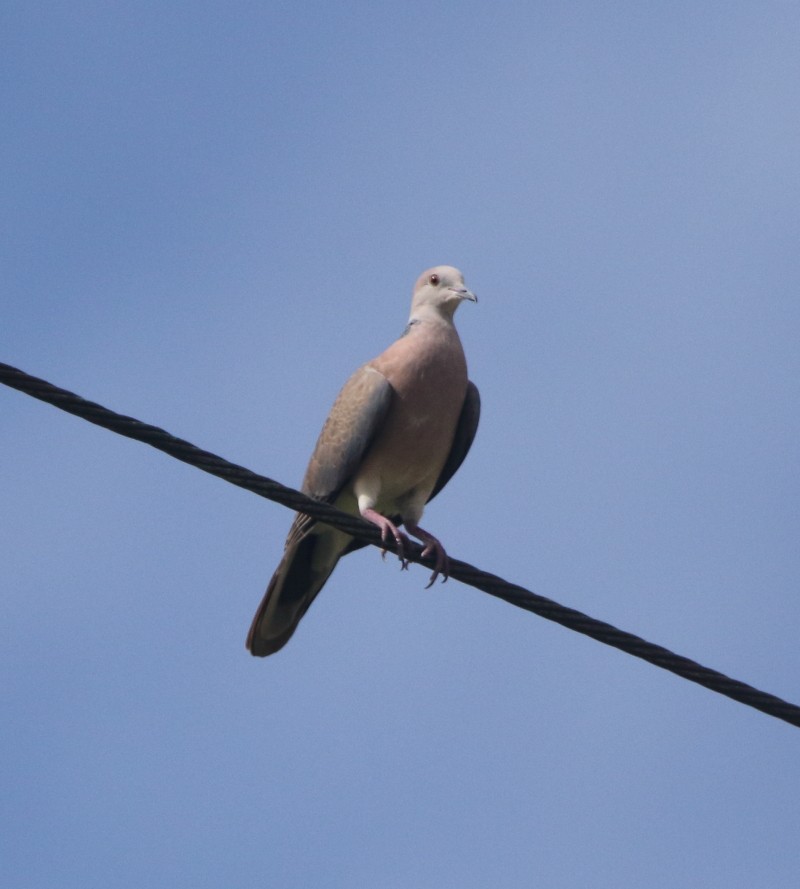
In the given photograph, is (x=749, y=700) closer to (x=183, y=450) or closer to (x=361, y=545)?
(x=183, y=450)

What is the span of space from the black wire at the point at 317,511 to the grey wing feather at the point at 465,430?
7.99 feet

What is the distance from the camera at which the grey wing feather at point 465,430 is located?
6.88m

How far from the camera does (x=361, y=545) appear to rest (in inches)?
273

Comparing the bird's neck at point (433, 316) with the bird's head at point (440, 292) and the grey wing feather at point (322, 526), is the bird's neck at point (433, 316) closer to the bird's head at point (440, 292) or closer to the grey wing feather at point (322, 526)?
the bird's head at point (440, 292)

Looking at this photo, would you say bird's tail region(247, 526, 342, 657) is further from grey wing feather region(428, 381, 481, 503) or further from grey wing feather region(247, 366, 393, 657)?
grey wing feather region(428, 381, 481, 503)

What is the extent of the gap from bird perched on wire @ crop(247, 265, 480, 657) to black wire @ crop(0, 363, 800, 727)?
2.14 metres

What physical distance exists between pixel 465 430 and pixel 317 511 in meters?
2.45

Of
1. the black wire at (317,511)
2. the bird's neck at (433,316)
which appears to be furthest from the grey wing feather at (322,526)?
the black wire at (317,511)

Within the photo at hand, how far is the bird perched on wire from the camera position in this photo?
6.62 meters

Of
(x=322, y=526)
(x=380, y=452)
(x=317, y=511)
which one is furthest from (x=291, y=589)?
(x=317, y=511)

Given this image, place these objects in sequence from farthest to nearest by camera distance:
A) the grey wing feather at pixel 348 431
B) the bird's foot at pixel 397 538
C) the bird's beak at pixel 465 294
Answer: the bird's beak at pixel 465 294 < the grey wing feather at pixel 348 431 < the bird's foot at pixel 397 538

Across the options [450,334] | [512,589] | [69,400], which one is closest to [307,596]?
[450,334]

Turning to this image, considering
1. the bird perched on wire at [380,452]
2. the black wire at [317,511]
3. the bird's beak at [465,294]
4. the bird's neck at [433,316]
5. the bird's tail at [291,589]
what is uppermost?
the bird's beak at [465,294]

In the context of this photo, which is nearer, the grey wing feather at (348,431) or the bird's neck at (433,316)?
the grey wing feather at (348,431)
